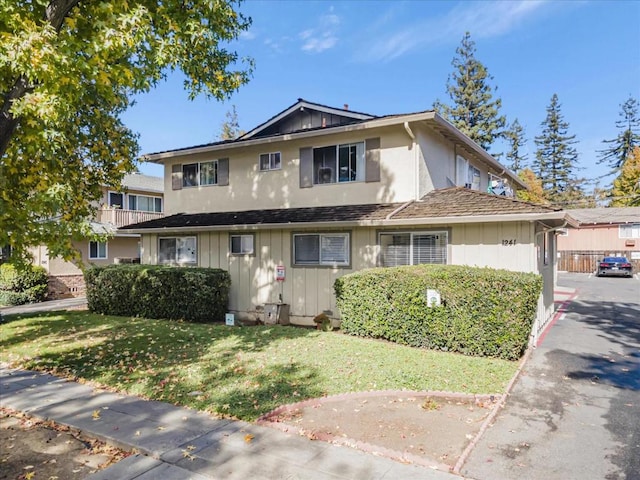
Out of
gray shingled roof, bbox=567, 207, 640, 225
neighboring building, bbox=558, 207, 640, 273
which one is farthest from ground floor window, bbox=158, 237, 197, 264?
gray shingled roof, bbox=567, 207, 640, 225

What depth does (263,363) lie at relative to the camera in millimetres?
7254

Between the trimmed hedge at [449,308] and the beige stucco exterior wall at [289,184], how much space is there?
10.3 ft

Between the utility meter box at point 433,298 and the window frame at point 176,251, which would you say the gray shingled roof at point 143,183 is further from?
the utility meter box at point 433,298

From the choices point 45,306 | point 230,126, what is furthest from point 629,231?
point 45,306

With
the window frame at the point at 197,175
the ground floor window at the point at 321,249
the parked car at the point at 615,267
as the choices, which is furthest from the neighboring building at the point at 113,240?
the parked car at the point at 615,267

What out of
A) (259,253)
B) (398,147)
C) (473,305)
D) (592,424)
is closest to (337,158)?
(398,147)

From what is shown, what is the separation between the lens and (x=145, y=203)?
25672 mm

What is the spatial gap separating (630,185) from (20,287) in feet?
174

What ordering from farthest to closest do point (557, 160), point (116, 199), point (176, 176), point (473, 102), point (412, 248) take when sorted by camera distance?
point (557, 160) → point (473, 102) → point (116, 199) → point (176, 176) → point (412, 248)

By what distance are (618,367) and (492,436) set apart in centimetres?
436

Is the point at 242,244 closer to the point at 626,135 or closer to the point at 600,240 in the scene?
the point at 600,240

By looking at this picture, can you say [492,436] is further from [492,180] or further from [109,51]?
[492,180]

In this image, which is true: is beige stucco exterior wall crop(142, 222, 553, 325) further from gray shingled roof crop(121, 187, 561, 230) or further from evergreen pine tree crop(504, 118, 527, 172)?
evergreen pine tree crop(504, 118, 527, 172)

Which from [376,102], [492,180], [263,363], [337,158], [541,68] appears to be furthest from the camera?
[376,102]
